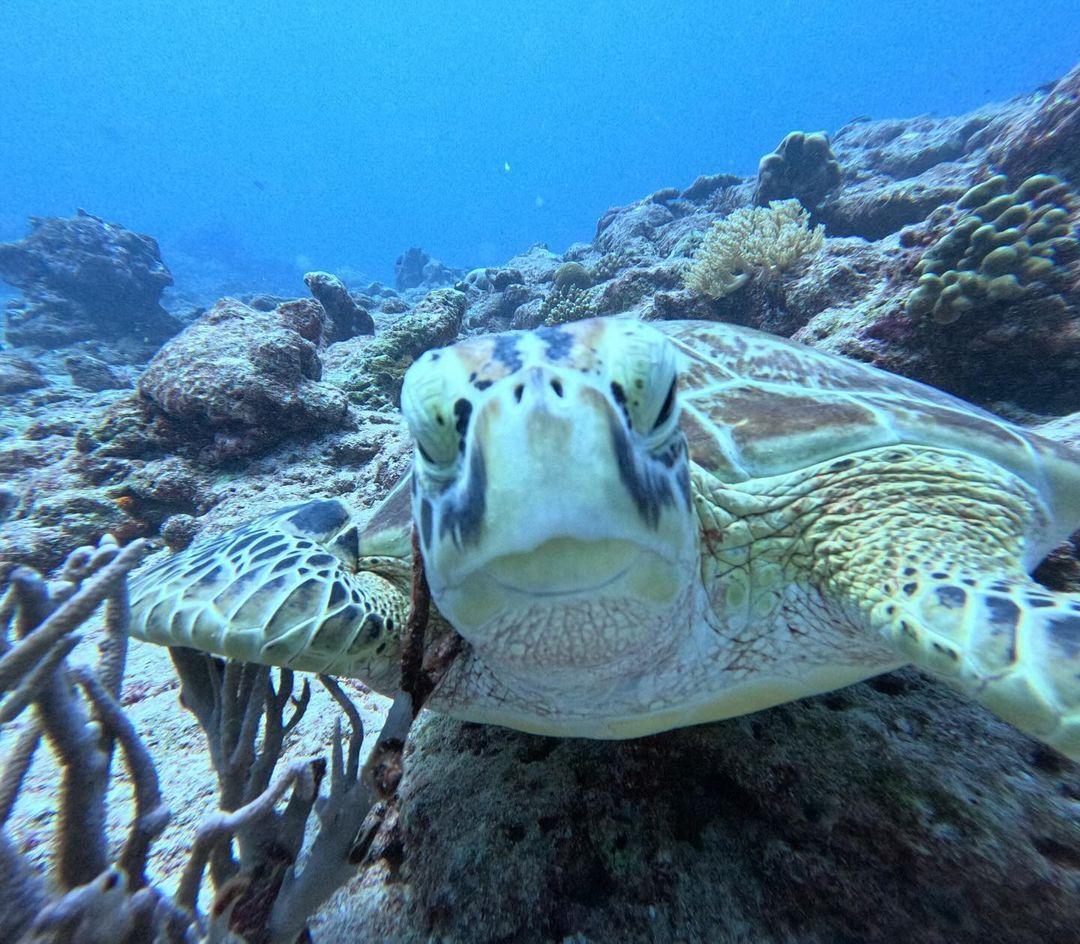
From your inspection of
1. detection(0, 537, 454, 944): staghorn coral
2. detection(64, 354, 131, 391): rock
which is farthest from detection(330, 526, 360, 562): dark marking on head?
detection(64, 354, 131, 391): rock

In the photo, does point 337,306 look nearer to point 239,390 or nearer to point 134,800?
point 239,390

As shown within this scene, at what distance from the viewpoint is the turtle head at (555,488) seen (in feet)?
2.46

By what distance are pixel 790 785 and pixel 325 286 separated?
9839 mm

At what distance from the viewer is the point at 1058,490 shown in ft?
5.07

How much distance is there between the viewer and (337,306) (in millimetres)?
9031

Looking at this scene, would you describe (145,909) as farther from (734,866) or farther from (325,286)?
(325,286)

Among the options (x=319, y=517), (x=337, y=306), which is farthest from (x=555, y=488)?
(x=337, y=306)

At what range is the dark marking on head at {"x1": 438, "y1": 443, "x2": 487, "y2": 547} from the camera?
0.77 meters

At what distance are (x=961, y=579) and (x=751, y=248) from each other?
4.86 metres

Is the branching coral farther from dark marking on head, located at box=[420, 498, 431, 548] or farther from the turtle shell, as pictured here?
dark marking on head, located at box=[420, 498, 431, 548]

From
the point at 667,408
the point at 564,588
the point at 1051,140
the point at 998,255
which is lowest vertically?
the point at 564,588

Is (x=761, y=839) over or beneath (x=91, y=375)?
beneath

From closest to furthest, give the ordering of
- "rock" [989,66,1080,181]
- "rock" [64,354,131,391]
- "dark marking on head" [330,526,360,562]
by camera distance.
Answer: "dark marking on head" [330,526,360,562], "rock" [989,66,1080,181], "rock" [64,354,131,391]

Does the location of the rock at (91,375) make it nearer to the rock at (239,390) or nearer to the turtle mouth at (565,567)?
the rock at (239,390)
